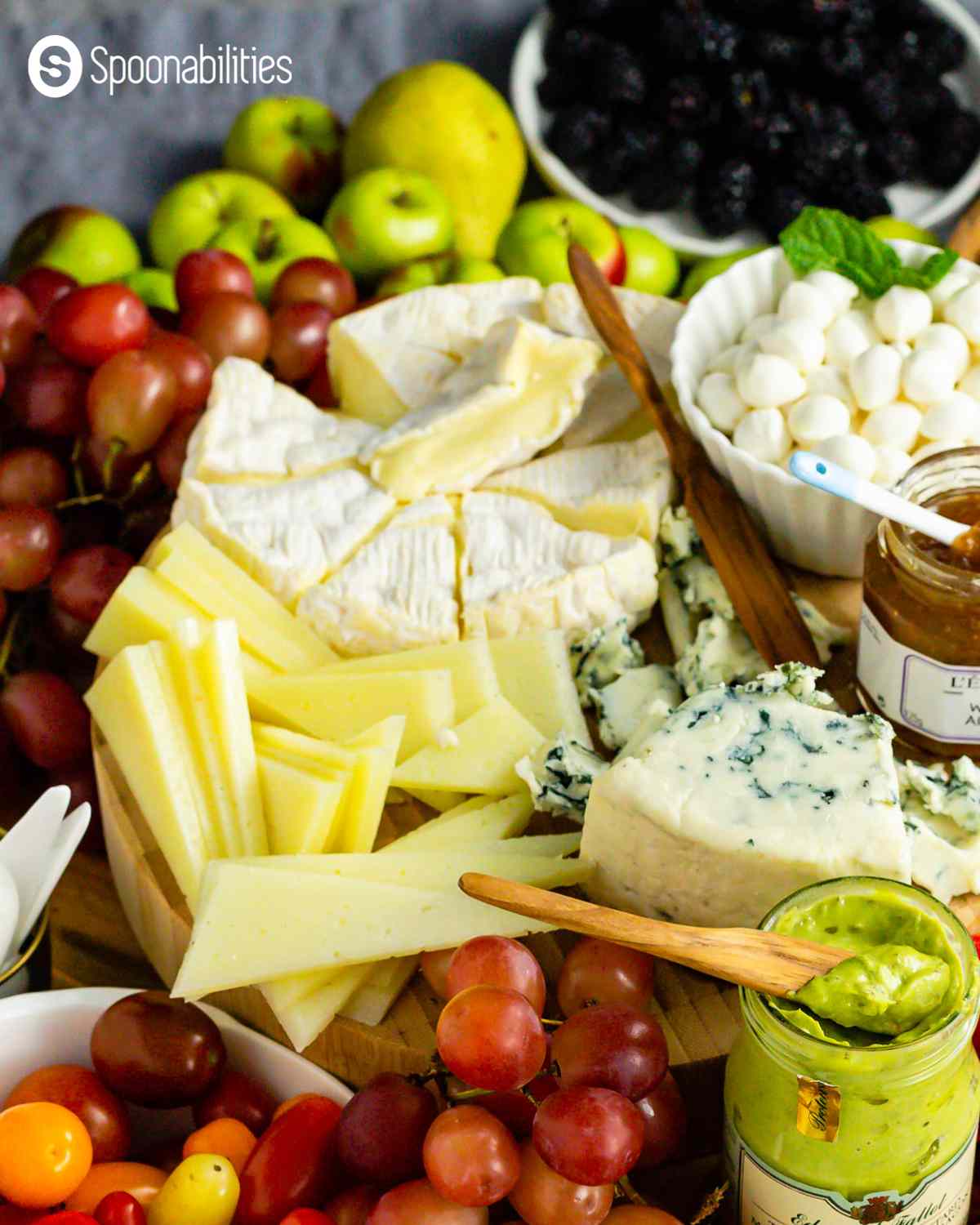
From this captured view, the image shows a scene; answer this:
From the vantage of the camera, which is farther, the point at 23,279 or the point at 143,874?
the point at 23,279

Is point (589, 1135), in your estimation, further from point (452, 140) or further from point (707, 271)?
point (452, 140)

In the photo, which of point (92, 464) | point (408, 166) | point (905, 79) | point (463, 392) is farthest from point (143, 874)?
point (905, 79)

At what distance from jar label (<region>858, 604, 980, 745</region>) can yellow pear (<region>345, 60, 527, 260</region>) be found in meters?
1.14

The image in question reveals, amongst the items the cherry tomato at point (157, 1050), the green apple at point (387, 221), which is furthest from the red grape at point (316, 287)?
the cherry tomato at point (157, 1050)

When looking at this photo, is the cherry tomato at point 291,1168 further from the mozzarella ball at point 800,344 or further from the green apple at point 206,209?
the green apple at point 206,209

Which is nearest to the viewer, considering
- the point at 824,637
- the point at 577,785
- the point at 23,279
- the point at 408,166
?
the point at 577,785

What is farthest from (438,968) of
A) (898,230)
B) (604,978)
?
(898,230)

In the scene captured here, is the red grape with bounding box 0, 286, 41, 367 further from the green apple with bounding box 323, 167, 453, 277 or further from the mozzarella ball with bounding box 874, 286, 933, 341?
the mozzarella ball with bounding box 874, 286, 933, 341

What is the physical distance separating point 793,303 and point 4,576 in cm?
93

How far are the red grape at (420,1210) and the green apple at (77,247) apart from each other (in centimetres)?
149

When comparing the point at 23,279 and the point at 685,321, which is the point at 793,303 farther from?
the point at 23,279

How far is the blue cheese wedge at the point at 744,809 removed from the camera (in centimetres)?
119

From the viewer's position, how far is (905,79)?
2.32 meters

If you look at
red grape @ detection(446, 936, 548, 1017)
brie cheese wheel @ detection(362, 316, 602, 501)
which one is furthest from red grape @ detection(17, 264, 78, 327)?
red grape @ detection(446, 936, 548, 1017)
